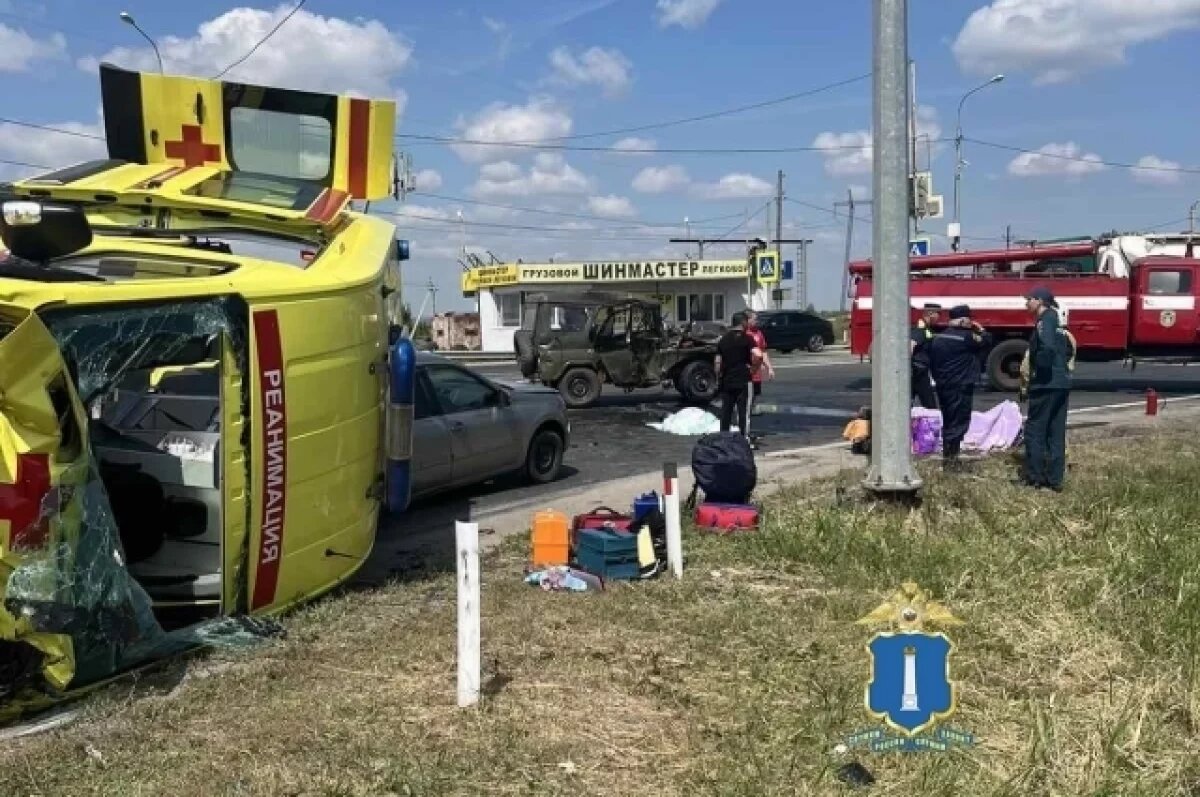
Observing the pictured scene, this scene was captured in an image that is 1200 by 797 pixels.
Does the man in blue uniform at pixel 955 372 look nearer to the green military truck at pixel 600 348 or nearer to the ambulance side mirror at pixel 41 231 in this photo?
the green military truck at pixel 600 348

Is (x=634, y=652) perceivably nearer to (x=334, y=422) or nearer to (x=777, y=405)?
(x=334, y=422)

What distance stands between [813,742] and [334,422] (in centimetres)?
296

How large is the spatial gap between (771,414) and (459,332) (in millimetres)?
31913

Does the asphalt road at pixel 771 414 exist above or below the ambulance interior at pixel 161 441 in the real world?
below

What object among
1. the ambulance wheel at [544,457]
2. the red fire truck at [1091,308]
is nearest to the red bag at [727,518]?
the ambulance wheel at [544,457]

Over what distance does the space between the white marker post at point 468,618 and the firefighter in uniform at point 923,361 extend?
8392 millimetres

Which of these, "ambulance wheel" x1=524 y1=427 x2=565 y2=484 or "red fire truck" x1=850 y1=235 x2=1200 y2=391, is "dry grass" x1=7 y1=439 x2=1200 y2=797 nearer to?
"ambulance wheel" x1=524 y1=427 x2=565 y2=484

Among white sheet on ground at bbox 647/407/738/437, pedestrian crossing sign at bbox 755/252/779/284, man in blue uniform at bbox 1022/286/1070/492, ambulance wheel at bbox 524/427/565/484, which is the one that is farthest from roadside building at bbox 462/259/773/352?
man in blue uniform at bbox 1022/286/1070/492

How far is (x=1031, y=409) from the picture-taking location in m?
9.98

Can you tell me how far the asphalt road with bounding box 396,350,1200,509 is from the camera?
1192 cm

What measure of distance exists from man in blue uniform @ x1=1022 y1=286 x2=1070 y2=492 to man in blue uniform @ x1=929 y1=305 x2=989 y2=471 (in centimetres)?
124

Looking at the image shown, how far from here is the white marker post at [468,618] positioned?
187 inches

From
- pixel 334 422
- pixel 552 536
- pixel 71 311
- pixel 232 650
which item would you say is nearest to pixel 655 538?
pixel 552 536

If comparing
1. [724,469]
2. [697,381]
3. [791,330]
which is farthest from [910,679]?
[791,330]
